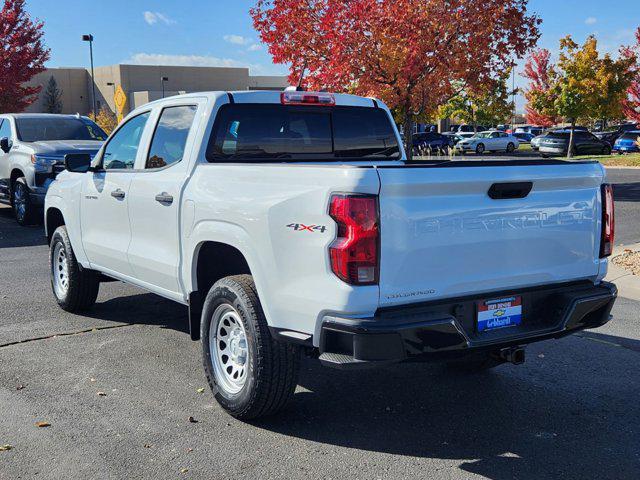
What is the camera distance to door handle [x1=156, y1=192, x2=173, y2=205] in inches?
199

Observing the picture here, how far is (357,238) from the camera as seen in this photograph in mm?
3584

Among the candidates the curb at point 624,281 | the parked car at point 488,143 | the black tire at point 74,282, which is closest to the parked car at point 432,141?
the parked car at point 488,143

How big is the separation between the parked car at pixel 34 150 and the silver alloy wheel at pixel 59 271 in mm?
5647

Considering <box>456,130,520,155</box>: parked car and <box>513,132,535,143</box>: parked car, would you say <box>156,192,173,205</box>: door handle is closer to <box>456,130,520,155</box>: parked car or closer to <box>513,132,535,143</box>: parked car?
<box>456,130,520,155</box>: parked car

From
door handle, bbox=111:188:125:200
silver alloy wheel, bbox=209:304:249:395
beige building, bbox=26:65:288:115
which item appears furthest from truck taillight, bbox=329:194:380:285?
beige building, bbox=26:65:288:115

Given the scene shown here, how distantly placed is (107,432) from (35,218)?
1027 centimetres

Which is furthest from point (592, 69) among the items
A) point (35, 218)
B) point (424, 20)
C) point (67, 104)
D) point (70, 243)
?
point (67, 104)

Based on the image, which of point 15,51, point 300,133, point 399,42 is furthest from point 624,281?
point 15,51

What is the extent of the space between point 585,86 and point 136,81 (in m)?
42.3

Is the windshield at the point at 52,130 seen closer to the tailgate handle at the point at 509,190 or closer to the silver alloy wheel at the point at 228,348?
the silver alloy wheel at the point at 228,348

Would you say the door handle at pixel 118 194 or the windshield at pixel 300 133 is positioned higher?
the windshield at pixel 300 133

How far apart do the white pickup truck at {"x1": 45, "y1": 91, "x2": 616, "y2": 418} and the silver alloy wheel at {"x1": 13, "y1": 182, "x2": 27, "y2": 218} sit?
8.69 m

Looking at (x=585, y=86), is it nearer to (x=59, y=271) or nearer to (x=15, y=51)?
(x=15, y=51)

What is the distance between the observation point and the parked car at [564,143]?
121 feet
